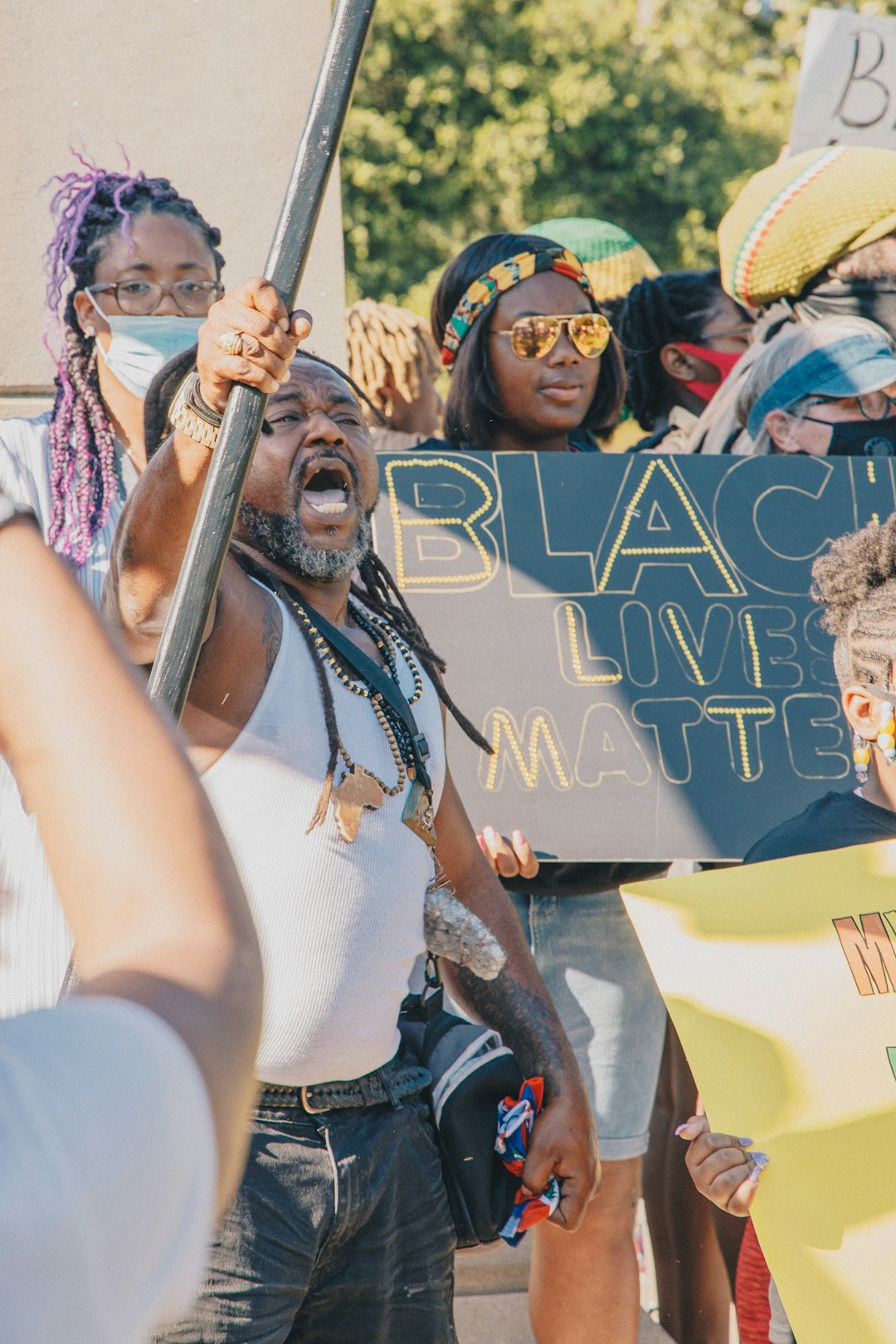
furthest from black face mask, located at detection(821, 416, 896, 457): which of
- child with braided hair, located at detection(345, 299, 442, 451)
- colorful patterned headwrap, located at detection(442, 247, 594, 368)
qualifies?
child with braided hair, located at detection(345, 299, 442, 451)

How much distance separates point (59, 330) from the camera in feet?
11.1

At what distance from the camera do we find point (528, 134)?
586 inches

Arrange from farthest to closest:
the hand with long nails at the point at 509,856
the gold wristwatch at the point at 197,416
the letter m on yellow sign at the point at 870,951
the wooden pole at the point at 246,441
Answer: the hand with long nails at the point at 509,856, the letter m on yellow sign at the point at 870,951, the gold wristwatch at the point at 197,416, the wooden pole at the point at 246,441

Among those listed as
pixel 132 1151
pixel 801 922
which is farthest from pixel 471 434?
pixel 132 1151

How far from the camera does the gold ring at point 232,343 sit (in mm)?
1537

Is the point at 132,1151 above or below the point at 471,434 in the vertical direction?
above

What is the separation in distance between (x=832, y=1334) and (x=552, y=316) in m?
2.38

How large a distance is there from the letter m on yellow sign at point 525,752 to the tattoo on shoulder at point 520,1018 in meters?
0.63

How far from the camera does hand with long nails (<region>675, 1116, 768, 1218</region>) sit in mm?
1960

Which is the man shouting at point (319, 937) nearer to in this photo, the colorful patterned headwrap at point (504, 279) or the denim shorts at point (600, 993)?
the denim shorts at point (600, 993)

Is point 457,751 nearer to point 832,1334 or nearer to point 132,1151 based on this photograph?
point 832,1334

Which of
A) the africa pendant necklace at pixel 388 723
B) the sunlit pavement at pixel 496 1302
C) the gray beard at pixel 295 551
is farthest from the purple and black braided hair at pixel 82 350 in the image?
the sunlit pavement at pixel 496 1302

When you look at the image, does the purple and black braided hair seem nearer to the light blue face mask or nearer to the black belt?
the light blue face mask

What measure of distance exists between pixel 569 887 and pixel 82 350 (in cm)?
148
